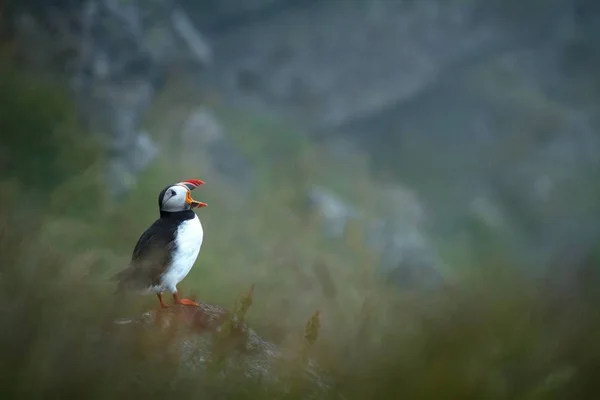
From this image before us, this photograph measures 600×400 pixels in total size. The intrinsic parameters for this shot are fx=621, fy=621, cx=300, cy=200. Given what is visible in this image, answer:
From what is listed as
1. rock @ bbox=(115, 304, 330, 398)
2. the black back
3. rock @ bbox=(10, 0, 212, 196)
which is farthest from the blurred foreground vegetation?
rock @ bbox=(10, 0, 212, 196)

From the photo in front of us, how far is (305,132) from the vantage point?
399 centimetres

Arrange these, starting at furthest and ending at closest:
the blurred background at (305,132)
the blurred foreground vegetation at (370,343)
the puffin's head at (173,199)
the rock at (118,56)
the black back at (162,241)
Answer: the rock at (118,56)
the blurred background at (305,132)
the puffin's head at (173,199)
the black back at (162,241)
the blurred foreground vegetation at (370,343)

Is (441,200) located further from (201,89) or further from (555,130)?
(201,89)

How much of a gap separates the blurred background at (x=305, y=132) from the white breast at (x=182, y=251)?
0.22m

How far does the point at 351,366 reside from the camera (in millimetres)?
841

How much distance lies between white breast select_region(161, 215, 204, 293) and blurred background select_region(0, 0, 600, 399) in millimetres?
216

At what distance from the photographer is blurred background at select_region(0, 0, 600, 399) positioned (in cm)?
312

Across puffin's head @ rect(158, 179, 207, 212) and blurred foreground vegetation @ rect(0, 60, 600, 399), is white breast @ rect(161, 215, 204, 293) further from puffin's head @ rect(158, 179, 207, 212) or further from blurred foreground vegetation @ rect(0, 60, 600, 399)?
blurred foreground vegetation @ rect(0, 60, 600, 399)

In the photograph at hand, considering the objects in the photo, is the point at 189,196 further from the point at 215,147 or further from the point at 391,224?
the point at 391,224

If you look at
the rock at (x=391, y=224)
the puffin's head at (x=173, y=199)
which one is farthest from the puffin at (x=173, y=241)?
the rock at (x=391, y=224)

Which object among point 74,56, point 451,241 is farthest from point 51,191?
point 451,241

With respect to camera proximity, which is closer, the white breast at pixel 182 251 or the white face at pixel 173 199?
the white breast at pixel 182 251

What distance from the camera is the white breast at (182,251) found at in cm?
209

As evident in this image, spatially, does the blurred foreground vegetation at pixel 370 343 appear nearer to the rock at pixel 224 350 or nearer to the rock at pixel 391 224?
the rock at pixel 224 350
